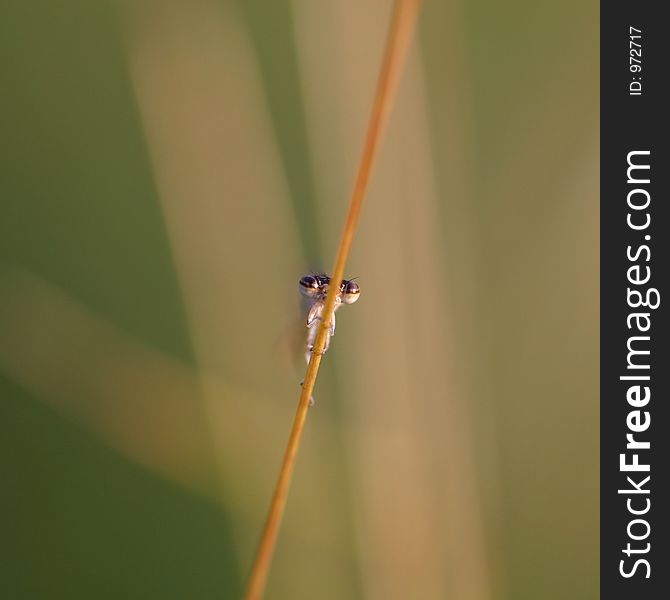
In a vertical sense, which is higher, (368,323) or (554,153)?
(554,153)

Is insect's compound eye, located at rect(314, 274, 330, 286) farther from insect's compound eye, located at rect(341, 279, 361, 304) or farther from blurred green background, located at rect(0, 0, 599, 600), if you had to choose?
blurred green background, located at rect(0, 0, 599, 600)

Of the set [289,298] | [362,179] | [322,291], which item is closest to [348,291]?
[322,291]

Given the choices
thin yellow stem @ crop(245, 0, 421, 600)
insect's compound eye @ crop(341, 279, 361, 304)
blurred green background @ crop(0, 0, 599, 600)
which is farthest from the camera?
blurred green background @ crop(0, 0, 599, 600)

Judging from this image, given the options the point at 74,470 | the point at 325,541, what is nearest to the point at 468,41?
the point at 325,541

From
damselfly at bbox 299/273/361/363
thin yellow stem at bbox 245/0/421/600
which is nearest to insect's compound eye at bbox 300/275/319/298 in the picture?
damselfly at bbox 299/273/361/363

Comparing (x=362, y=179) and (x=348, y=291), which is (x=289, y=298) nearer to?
(x=348, y=291)

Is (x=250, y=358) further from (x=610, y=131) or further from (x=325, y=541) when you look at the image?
(x=610, y=131)

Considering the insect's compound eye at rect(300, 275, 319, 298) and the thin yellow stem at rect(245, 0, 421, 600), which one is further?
the insect's compound eye at rect(300, 275, 319, 298)

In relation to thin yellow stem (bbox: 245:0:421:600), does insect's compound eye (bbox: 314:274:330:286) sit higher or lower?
higher
